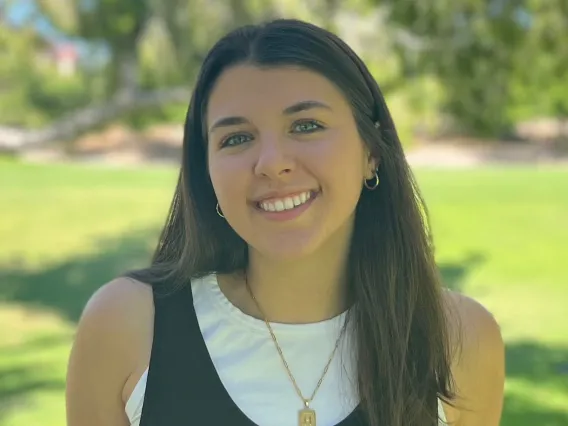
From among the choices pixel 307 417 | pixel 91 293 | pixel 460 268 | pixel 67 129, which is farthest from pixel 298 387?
pixel 67 129

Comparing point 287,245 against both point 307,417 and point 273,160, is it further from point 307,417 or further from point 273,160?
point 307,417

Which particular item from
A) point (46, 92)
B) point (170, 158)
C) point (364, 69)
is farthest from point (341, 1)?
point (46, 92)

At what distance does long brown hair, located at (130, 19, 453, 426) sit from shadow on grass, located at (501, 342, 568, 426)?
260 cm

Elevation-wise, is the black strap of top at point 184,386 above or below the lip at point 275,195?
below

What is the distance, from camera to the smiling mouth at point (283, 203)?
1.27m

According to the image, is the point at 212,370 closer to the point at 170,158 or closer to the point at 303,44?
the point at 303,44

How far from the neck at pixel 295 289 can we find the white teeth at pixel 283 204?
0.16 metres

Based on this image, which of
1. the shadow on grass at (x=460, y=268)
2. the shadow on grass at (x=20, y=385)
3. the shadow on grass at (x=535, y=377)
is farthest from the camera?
the shadow on grass at (x=460, y=268)

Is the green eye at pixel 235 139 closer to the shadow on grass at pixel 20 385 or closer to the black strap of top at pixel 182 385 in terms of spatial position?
the black strap of top at pixel 182 385

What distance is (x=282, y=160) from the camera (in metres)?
1.26

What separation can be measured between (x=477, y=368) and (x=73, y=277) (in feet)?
21.2

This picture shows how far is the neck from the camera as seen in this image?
1426mm

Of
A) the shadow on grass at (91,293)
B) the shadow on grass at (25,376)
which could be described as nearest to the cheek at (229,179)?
the shadow on grass at (91,293)

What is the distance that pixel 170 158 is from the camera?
19125 mm
